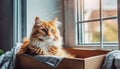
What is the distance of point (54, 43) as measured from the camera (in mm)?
1121

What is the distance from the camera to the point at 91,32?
1.36 m

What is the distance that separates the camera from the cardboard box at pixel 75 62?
72 centimetres

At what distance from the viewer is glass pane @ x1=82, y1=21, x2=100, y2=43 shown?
128 cm

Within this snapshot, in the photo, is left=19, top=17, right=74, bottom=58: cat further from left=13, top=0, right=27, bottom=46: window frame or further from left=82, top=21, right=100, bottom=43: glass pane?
left=13, top=0, right=27, bottom=46: window frame

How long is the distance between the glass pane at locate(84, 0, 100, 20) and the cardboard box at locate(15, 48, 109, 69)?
27cm

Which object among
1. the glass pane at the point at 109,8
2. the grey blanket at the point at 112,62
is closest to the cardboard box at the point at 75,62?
the grey blanket at the point at 112,62

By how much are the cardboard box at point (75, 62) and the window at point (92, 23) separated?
110 millimetres

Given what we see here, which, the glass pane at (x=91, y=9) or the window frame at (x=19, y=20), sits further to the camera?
the window frame at (x=19, y=20)

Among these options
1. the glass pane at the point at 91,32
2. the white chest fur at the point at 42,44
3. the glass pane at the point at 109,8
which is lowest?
the white chest fur at the point at 42,44

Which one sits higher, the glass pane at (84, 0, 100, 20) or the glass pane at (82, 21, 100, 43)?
the glass pane at (84, 0, 100, 20)

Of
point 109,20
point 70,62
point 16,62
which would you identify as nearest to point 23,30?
point 16,62

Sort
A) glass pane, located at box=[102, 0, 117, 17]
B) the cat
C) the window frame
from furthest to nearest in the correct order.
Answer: the window frame
glass pane, located at box=[102, 0, 117, 17]
the cat

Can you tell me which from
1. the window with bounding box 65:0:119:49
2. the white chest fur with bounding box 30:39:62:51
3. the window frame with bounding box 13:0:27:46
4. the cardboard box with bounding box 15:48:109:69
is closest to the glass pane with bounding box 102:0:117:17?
the window with bounding box 65:0:119:49

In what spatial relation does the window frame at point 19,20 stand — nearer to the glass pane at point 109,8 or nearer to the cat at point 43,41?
the cat at point 43,41
